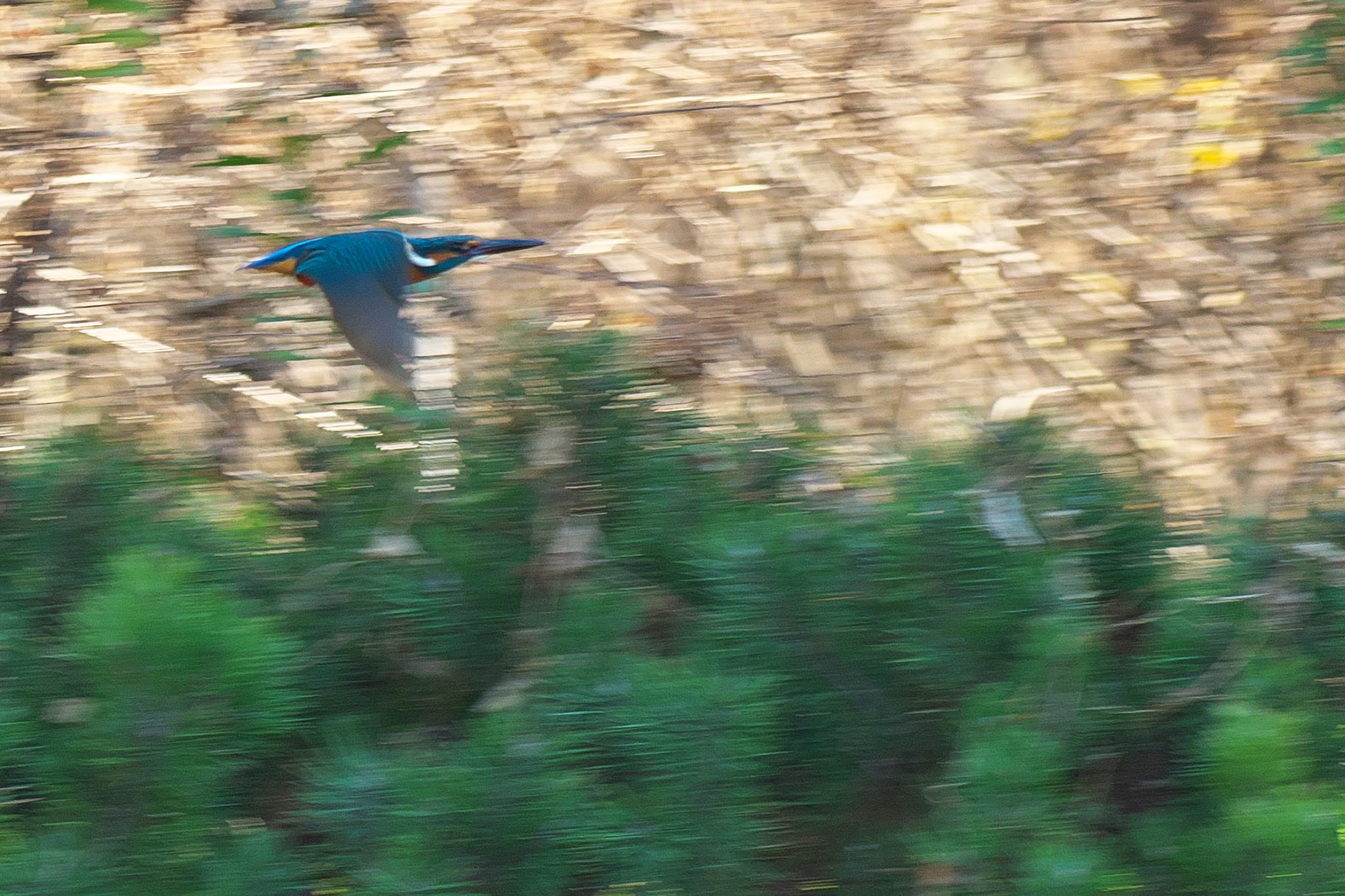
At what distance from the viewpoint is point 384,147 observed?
114 inches

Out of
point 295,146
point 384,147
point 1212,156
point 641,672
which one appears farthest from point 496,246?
point 1212,156

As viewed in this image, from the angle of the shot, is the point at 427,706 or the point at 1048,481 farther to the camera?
the point at 1048,481

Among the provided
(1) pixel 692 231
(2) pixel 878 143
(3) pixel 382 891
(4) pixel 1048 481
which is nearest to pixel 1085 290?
(2) pixel 878 143

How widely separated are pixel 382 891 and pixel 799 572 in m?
0.52

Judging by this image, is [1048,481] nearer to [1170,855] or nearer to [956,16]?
[1170,855]

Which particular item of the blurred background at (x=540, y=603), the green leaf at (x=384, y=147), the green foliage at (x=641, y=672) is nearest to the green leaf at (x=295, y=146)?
the blurred background at (x=540, y=603)

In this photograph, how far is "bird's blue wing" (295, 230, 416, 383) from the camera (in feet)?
5.99

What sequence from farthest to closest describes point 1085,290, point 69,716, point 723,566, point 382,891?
point 1085,290, point 723,566, point 69,716, point 382,891

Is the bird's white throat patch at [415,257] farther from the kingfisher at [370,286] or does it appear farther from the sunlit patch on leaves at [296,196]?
the sunlit patch on leaves at [296,196]

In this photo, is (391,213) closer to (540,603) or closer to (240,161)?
(240,161)

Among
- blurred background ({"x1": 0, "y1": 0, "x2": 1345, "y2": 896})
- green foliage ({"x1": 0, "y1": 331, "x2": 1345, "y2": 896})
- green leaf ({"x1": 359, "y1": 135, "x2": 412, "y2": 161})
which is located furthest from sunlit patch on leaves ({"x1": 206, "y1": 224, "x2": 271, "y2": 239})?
green foliage ({"x1": 0, "y1": 331, "x2": 1345, "y2": 896})

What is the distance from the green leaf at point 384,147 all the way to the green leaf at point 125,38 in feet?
1.56

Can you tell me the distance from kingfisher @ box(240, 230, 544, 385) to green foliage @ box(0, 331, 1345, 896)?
0.61 feet

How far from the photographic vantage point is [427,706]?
4.77ft
